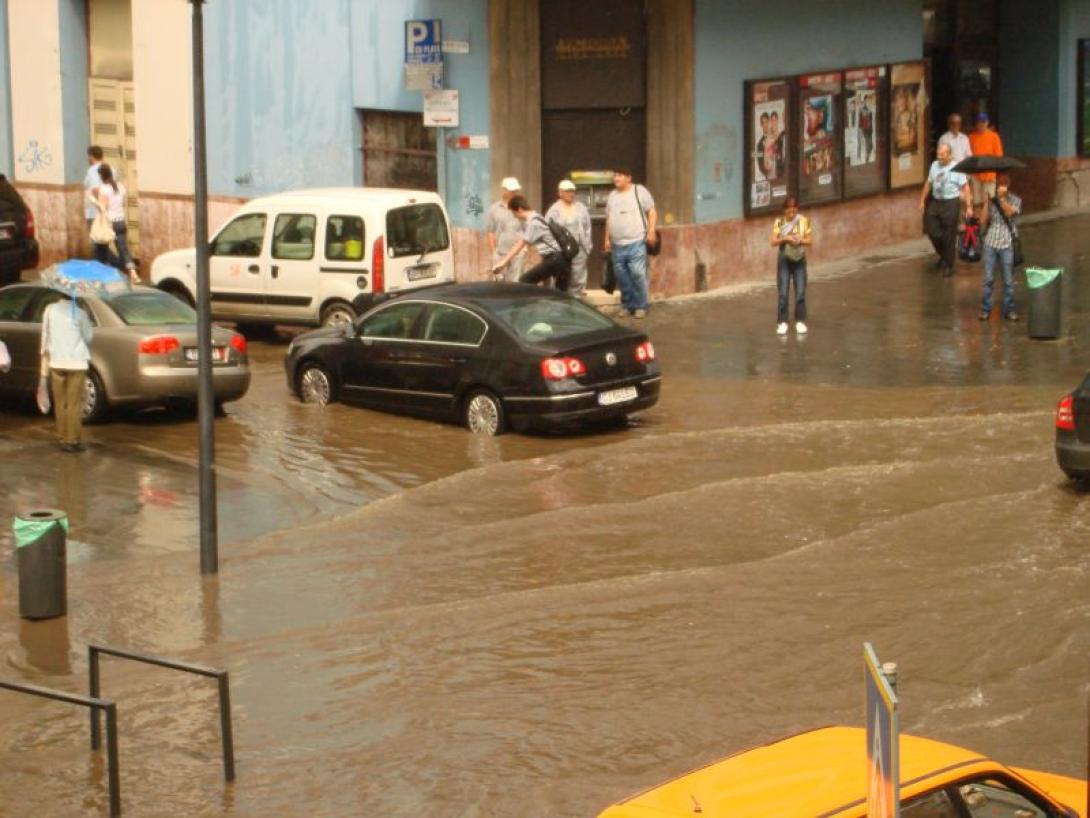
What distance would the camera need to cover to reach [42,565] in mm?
13219

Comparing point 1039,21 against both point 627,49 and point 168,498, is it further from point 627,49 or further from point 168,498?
point 168,498

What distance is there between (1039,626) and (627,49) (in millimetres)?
14196

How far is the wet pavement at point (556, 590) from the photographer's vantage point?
10555 mm

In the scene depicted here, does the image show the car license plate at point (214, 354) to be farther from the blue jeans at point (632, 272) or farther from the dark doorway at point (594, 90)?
the dark doorway at point (594, 90)

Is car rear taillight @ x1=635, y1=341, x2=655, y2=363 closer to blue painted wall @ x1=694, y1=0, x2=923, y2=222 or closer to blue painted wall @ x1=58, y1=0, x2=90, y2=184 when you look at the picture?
blue painted wall @ x1=694, y1=0, x2=923, y2=222

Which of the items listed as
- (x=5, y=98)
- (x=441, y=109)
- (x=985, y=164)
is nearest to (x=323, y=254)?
(x=441, y=109)

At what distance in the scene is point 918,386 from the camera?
65.4ft

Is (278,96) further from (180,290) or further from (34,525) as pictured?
(34,525)

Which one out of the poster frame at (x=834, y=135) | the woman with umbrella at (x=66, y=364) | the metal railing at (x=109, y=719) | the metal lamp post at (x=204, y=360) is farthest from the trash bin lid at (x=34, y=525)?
the poster frame at (x=834, y=135)

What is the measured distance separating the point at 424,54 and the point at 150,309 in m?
7.17

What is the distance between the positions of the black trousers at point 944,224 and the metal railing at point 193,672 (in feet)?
59.0

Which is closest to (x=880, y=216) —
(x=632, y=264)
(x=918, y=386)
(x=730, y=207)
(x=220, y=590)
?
(x=730, y=207)

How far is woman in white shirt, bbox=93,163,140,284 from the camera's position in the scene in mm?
27672

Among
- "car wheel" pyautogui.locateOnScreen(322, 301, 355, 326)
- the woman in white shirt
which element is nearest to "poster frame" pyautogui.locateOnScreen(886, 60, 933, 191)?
"car wheel" pyautogui.locateOnScreen(322, 301, 355, 326)
